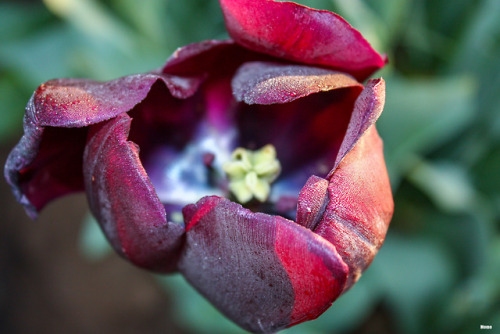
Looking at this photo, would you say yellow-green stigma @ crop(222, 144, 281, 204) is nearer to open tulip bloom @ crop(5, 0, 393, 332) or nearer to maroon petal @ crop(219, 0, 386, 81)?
open tulip bloom @ crop(5, 0, 393, 332)

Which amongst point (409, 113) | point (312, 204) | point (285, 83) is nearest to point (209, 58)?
point (285, 83)

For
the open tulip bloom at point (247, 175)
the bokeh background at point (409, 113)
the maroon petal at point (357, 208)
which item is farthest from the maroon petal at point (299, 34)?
the bokeh background at point (409, 113)

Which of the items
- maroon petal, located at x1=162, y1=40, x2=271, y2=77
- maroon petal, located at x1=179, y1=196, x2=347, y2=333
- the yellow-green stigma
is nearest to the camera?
maroon petal, located at x1=179, y1=196, x2=347, y2=333

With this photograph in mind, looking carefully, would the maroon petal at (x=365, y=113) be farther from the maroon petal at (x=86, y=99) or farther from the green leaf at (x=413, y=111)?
the green leaf at (x=413, y=111)

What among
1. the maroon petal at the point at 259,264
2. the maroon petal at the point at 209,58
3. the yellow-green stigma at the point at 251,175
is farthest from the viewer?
the yellow-green stigma at the point at 251,175

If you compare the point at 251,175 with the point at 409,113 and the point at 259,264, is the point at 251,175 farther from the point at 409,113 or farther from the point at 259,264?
the point at 409,113

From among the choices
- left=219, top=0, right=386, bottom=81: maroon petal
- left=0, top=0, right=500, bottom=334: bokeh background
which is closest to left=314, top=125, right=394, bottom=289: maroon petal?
left=219, top=0, right=386, bottom=81: maroon petal

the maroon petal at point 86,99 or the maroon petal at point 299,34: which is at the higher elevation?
the maroon petal at point 299,34
